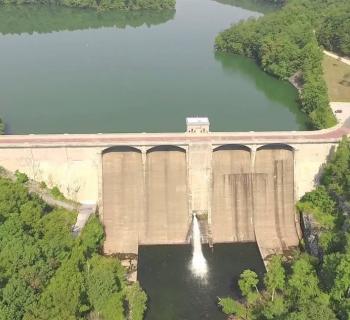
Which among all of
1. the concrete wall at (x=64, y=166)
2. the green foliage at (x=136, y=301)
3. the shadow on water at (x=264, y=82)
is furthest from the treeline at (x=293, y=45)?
the green foliage at (x=136, y=301)

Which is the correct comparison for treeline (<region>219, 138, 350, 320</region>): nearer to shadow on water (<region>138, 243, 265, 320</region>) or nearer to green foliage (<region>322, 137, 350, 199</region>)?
green foliage (<region>322, 137, 350, 199</region>)

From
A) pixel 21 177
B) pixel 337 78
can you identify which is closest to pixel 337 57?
pixel 337 78

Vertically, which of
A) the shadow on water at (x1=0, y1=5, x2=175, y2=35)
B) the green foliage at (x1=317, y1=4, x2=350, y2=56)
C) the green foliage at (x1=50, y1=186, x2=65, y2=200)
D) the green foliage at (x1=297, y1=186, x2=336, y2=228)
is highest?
the shadow on water at (x1=0, y1=5, x2=175, y2=35)

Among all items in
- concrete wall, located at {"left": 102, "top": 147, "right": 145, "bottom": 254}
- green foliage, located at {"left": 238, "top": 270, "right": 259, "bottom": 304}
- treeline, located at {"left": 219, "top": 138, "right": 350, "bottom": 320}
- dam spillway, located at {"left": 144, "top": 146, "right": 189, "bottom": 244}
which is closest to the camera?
treeline, located at {"left": 219, "top": 138, "right": 350, "bottom": 320}

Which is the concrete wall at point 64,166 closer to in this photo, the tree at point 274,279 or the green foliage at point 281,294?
the green foliage at point 281,294

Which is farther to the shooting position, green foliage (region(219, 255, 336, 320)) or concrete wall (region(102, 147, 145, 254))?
concrete wall (region(102, 147, 145, 254))

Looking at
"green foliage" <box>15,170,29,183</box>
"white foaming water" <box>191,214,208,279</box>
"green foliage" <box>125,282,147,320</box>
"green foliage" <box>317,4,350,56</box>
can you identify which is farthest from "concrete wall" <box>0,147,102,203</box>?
"green foliage" <box>317,4,350,56</box>
